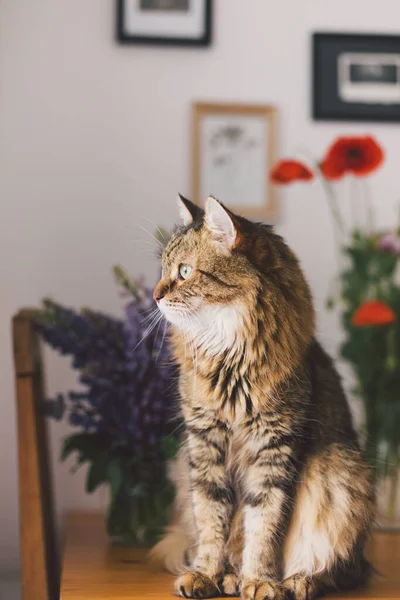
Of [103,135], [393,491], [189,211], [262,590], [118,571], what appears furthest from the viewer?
[103,135]

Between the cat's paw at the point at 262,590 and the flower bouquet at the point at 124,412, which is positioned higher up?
the flower bouquet at the point at 124,412

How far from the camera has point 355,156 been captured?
5.25 ft

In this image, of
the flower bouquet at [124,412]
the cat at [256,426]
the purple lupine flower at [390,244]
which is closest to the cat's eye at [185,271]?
the cat at [256,426]

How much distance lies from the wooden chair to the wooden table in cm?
5

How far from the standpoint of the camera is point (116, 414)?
4.70 feet

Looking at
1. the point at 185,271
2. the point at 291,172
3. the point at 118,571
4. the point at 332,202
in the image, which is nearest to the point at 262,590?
the point at 118,571

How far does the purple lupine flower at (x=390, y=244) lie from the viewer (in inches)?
65.9

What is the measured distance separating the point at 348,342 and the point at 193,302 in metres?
0.79

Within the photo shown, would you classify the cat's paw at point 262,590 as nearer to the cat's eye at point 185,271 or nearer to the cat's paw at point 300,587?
the cat's paw at point 300,587

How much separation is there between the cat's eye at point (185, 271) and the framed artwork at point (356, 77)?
925 mm

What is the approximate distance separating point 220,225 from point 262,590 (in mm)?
501

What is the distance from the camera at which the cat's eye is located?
106 cm

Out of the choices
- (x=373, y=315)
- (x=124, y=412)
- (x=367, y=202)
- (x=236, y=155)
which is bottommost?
(x=124, y=412)

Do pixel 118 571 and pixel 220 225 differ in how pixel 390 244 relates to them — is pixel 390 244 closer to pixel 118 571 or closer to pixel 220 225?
pixel 220 225
